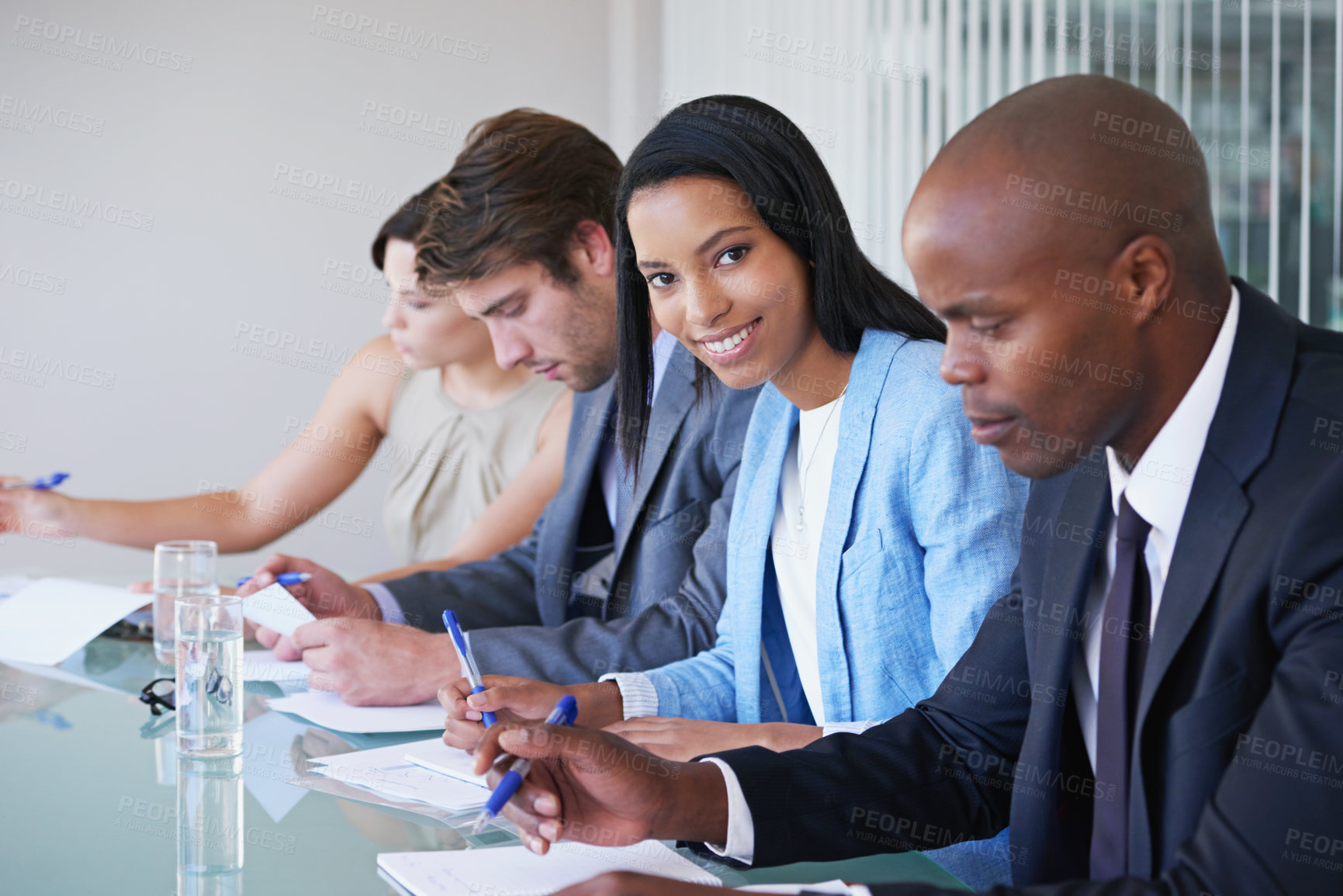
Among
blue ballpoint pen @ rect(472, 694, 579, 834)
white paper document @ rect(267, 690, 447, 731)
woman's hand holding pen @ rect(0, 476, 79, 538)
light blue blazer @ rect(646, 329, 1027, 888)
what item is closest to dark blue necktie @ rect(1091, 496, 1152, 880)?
light blue blazer @ rect(646, 329, 1027, 888)

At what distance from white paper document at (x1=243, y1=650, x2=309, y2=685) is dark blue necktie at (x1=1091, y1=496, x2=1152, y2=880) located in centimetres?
140

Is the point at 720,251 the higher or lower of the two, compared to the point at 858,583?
higher

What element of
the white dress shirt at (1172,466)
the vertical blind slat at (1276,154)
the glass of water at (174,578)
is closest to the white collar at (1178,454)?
the white dress shirt at (1172,466)

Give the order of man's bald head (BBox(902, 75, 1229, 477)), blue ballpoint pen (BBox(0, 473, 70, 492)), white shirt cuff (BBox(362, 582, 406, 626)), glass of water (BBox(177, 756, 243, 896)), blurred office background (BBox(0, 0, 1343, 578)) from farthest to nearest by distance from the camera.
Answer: blurred office background (BBox(0, 0, 1343, 578))
blue ballpoint pen (BBox(0, 473, 70, 492))
white shirt cuff (BBox(362, 582, 406, 626))
glass of water (BBox(177, 756, 243, 896))
man's bald head (BBox(902, 75, 1229, 477))

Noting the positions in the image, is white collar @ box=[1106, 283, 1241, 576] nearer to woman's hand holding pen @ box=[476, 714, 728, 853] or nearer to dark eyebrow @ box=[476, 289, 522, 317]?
woman's hand holding pen @ box=[476, 714, 728, 853]

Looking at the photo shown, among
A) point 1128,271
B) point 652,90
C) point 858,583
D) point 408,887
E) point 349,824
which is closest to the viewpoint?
point 1128,271

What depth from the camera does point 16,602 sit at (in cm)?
248

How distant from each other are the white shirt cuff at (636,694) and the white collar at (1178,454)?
0.87 metres

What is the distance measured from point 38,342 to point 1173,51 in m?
4.31

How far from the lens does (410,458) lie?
3334 mm

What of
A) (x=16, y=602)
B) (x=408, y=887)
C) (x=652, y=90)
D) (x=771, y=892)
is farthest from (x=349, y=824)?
(x=652, y=90)

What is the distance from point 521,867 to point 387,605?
4.21 ft

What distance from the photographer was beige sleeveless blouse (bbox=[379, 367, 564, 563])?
3230 mm

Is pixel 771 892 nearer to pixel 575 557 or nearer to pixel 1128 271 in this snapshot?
pixel 1128 271
